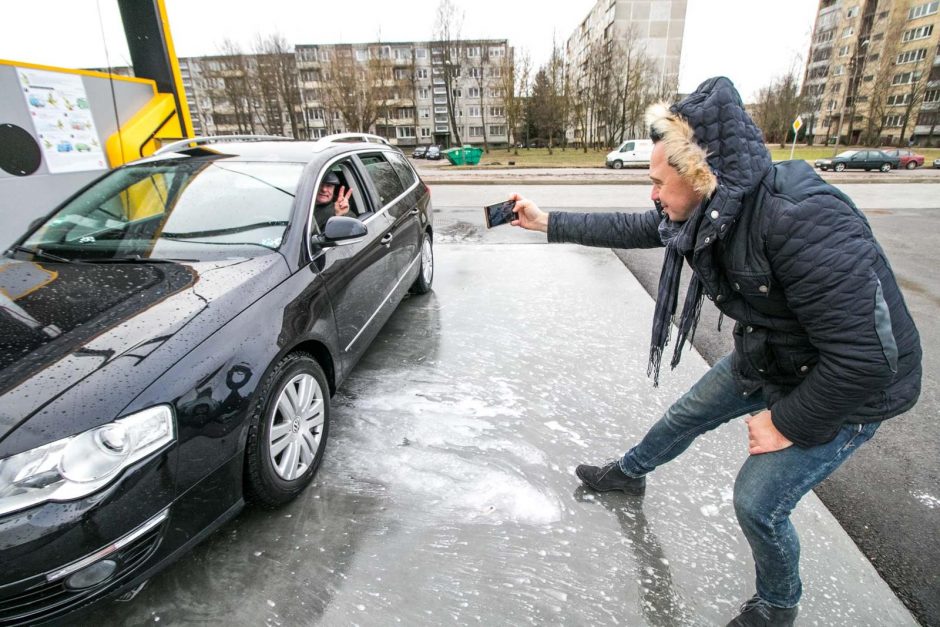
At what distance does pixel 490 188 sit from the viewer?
15234 mm

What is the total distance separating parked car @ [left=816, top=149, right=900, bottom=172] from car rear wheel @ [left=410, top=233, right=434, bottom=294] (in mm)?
28935

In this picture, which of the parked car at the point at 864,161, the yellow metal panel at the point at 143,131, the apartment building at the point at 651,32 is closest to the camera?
the yellow metal panel at the point at 143,131

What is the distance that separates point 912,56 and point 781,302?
74133 millimetres

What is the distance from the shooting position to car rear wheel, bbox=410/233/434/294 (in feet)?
15.4

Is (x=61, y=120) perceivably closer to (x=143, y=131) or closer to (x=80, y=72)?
(x=80, y=72)

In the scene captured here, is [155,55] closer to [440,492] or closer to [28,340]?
[28,340]

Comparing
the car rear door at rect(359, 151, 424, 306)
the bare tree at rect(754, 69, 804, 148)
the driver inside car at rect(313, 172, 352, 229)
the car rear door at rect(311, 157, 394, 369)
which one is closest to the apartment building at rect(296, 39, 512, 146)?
the bare tree at rect(754, 69, 804, 148)

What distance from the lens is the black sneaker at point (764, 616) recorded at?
1.53 meters

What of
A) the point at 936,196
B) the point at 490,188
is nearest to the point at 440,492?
the point at 490,188

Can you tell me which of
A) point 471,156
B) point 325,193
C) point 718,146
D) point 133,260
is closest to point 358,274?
point 325,193

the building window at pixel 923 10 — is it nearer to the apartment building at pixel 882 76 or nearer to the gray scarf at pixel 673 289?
the apartment building at pixel 882 76

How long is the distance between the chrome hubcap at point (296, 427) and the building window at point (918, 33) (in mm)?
70449

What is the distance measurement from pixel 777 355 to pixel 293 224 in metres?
2.23

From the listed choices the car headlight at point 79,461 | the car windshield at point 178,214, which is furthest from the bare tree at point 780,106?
the car headlight at point 79,461
